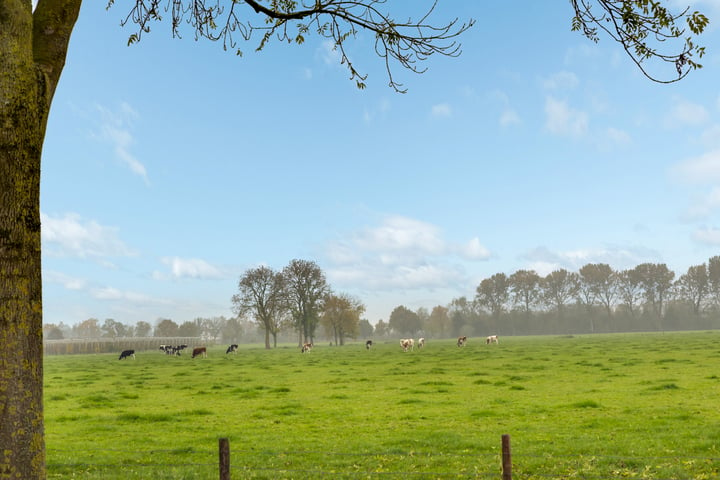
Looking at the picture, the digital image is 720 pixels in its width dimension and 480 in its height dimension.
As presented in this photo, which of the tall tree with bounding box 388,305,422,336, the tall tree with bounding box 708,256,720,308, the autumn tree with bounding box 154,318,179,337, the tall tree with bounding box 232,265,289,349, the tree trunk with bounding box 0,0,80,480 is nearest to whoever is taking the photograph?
the tree trunk with bounding box 0,0,80,480

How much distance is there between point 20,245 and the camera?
22.0 feet

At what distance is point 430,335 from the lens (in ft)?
645

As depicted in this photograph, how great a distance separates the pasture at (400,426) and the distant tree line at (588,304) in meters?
132

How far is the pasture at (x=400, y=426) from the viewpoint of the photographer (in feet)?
43.4

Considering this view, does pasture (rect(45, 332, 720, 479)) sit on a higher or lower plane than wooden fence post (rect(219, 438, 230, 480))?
lower

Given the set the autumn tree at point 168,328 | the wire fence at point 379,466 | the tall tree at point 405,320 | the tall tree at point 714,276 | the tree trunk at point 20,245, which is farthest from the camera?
the autumn tree at point 168,328

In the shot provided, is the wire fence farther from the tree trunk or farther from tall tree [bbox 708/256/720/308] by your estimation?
tall tree [bbox 708/256/720/308]

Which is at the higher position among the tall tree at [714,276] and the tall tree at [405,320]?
the tall tree at [714,276]

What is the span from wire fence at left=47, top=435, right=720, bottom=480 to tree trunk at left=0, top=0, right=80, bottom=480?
569cm

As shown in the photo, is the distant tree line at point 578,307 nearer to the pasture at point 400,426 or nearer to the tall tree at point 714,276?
the tall tree at point 714,276

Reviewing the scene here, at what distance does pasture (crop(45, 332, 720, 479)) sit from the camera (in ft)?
43.4

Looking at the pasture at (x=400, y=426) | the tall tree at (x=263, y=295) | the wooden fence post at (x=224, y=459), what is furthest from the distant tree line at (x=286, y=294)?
the wooden fence post at (x=224, y=459)

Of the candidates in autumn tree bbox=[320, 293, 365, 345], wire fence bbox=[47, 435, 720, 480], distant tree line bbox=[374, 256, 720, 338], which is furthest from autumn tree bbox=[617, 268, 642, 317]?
wire fence bbox=[47, 435, 720, 480]

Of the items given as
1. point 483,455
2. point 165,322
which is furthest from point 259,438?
point 165,322
